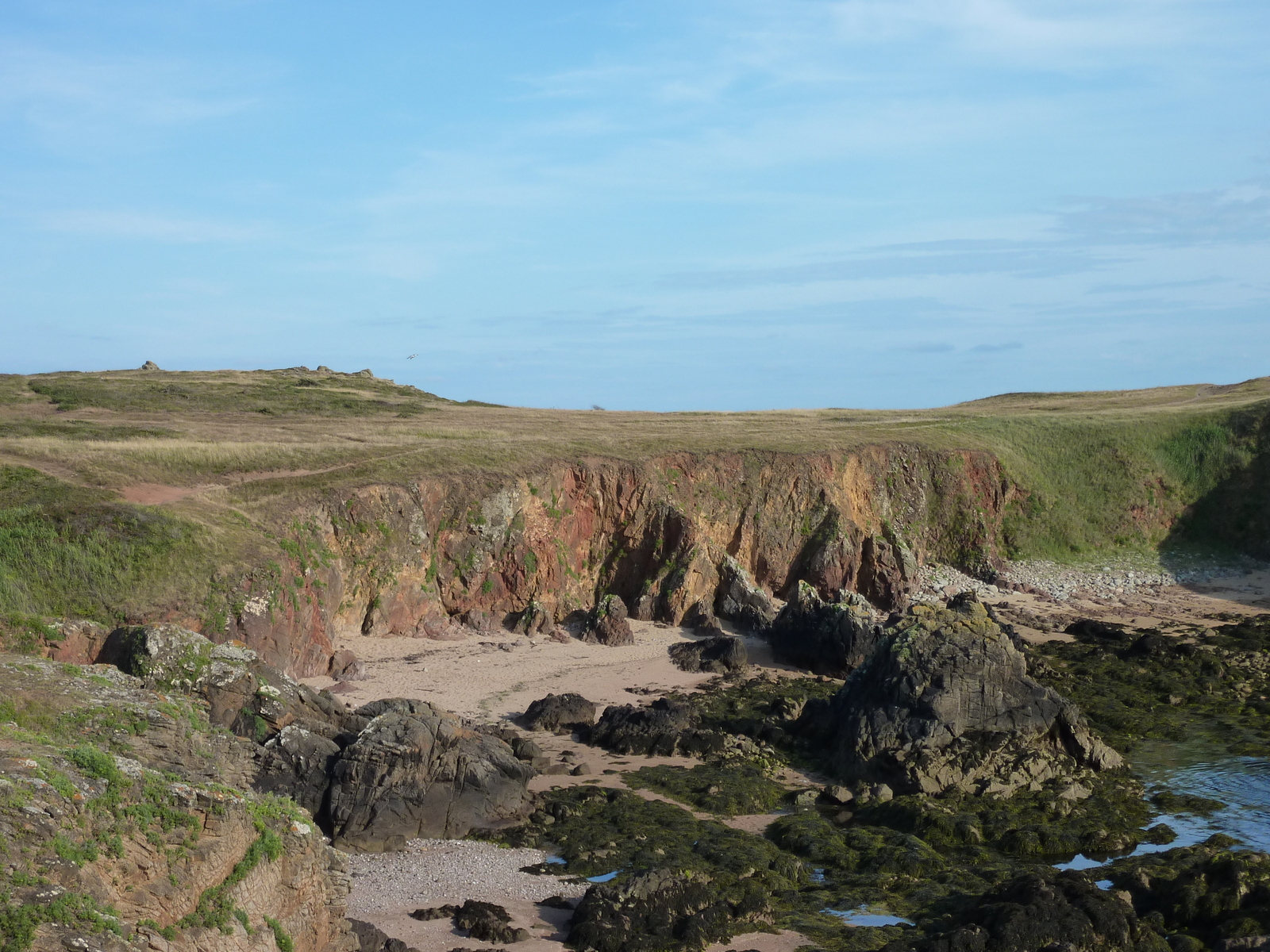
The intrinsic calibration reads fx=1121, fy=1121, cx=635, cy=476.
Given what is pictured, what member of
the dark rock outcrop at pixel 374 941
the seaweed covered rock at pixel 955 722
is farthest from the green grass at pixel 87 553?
the seaweed covered rock at pixel 955 722

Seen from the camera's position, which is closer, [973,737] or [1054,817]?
[1054,817]

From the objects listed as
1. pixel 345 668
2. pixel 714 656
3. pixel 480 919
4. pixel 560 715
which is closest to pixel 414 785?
pixel 480 919

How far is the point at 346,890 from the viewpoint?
19.8 metres

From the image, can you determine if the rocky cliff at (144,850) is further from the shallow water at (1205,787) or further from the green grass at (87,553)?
the shallow water at (1205,787)

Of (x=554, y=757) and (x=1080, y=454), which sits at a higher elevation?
(x=1080, y=454)

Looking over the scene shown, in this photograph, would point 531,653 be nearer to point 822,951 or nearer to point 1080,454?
point 822,951

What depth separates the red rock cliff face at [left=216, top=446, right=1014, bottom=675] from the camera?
45812mm

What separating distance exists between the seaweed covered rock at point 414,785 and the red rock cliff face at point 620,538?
1158 centimetres

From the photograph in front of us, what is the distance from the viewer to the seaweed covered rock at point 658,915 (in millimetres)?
22641

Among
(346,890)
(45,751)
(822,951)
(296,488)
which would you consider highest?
(296,488)

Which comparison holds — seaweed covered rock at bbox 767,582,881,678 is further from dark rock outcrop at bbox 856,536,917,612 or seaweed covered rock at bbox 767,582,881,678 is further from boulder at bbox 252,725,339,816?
boulder at bbox 252,725,339,816

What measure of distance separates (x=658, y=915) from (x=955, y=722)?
1388cm

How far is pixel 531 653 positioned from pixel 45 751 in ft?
97.3

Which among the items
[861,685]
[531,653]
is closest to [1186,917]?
[861,685]
